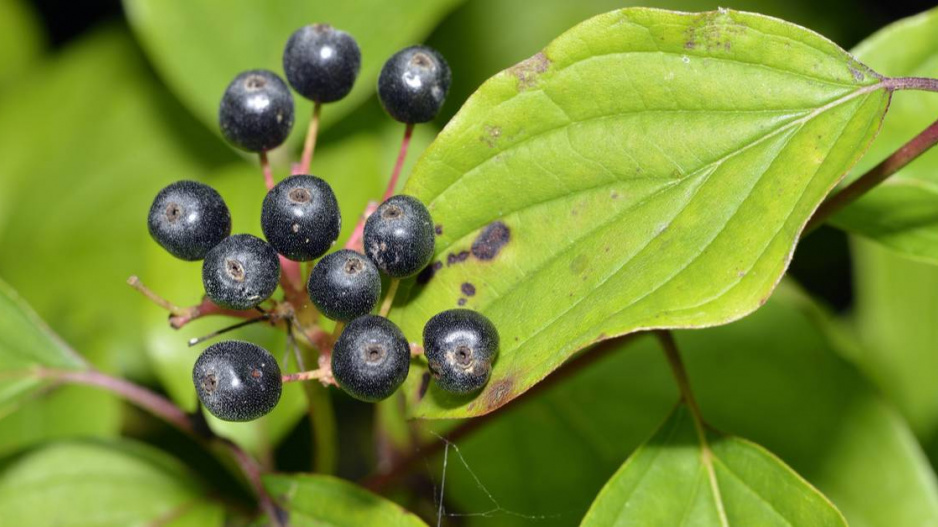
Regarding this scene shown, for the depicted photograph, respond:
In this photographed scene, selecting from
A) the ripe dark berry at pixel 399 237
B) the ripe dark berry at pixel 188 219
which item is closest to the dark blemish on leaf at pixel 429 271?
the ripe dark berry at pixel 399 237

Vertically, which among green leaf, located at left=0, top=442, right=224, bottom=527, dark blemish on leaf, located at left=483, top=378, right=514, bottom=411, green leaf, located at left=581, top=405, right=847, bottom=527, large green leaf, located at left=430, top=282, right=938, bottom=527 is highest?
dark blemish on leaf, located at left=483, top=378, right=514, bottom=411

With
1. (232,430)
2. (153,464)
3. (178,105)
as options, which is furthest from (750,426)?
(178,105)

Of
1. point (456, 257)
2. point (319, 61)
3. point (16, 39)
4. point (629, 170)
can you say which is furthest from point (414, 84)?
point (16, 39)

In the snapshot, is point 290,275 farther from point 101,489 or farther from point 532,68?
point 101,489

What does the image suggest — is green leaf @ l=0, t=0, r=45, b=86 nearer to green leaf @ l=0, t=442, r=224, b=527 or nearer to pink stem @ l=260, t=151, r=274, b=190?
green leaf @ l=0, t=442, r=224, b=527

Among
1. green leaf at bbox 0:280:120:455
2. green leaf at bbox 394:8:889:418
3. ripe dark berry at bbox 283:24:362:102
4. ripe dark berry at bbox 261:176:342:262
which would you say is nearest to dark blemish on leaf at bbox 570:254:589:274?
green leaf at bbox 394:8:889:418
